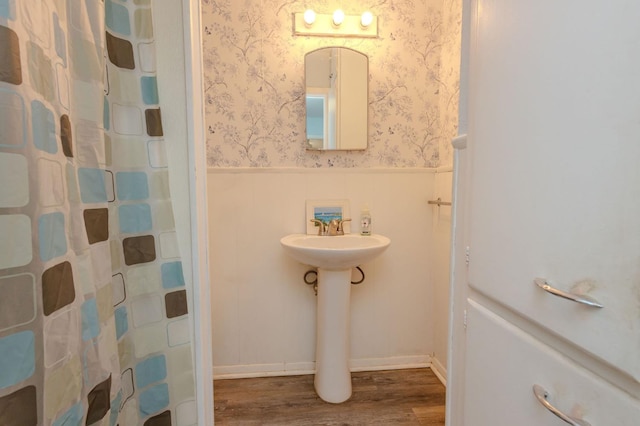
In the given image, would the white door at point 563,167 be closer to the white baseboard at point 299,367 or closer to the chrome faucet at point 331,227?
the chrome faucet at point 331,227

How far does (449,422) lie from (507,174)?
2.84ft

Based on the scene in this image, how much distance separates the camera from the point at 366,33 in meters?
1.94

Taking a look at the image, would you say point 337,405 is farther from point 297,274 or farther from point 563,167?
point 563,167

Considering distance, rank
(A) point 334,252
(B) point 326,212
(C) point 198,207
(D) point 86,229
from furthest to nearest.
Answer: (B) point 326,212 < (A) point 334,252 < (C) point 198,207 < (D) point 86,229

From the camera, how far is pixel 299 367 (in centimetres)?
205

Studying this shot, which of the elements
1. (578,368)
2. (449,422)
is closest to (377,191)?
(449,422)

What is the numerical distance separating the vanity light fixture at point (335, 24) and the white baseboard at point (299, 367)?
1971mm

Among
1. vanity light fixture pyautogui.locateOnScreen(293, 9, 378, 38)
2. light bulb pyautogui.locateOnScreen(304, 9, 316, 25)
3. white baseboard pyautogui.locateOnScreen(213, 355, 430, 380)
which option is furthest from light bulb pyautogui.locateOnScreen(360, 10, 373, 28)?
white baseboard pyautogui.locateOnScreen(213, 355, 430, 380)

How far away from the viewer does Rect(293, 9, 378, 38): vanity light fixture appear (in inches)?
74.2

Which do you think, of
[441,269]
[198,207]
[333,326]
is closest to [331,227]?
[333,326]

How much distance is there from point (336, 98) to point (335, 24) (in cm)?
41

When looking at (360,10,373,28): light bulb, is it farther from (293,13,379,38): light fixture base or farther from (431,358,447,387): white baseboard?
(431,358,447,387): white baseboard

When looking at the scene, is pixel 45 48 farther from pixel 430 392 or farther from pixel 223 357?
pixel 430 392

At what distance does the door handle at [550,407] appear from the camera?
55 centimetres
